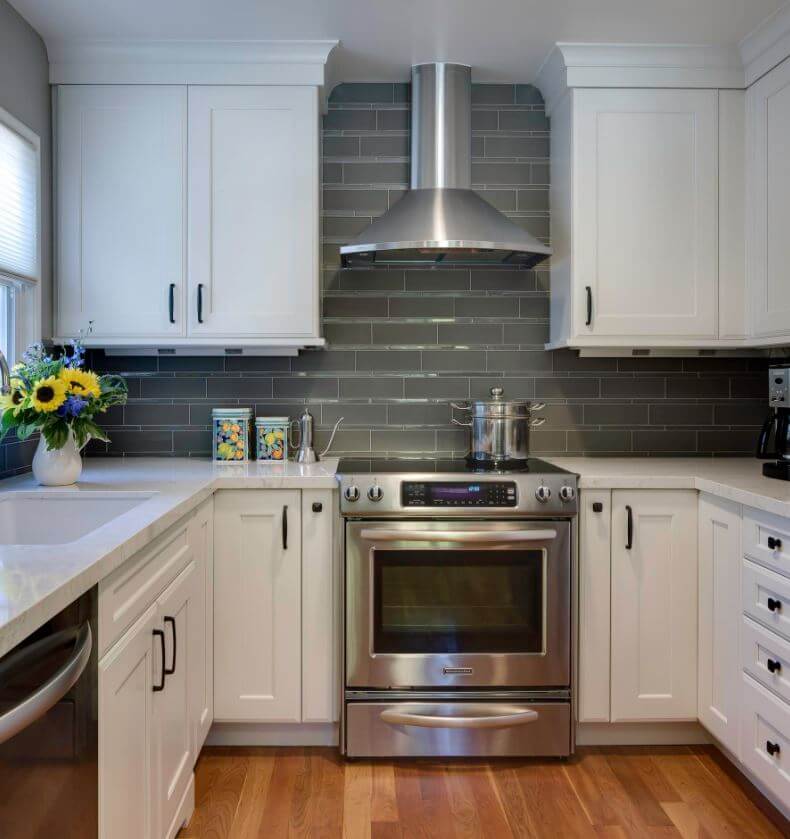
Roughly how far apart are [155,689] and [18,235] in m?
1.60

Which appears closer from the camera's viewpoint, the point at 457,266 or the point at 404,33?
the point at 404,33

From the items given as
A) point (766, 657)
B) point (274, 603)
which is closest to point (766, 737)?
point (766, 657)

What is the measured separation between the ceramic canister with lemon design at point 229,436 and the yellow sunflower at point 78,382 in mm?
629

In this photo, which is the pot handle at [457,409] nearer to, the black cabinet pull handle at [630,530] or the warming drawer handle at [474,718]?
the black cabinet pull handle at [630,530]

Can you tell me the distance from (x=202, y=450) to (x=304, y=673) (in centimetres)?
103

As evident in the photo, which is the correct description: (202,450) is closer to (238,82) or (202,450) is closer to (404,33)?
(238,82)

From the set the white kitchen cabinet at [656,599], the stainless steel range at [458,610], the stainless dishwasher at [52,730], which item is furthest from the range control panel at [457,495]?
the stainless dishwasher at [52,730]

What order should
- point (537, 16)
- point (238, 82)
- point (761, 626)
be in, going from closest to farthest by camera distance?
point (761, 626) < point (537, 16) < point (238, 82)

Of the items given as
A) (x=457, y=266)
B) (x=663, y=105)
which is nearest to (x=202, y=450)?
(x=457, y=266)

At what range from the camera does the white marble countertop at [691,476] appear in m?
2.01

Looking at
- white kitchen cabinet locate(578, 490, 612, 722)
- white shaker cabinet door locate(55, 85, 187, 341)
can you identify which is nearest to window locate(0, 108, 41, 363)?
white shaker cabinet door locate(55, 85, 187, 341)

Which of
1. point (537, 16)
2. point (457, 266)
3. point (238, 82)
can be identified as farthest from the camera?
point (457, 266)

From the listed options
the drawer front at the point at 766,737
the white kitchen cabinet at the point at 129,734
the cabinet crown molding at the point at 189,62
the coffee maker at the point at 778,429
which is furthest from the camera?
the cabinet crown molding at the point at 189,62

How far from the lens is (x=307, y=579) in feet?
7.88
